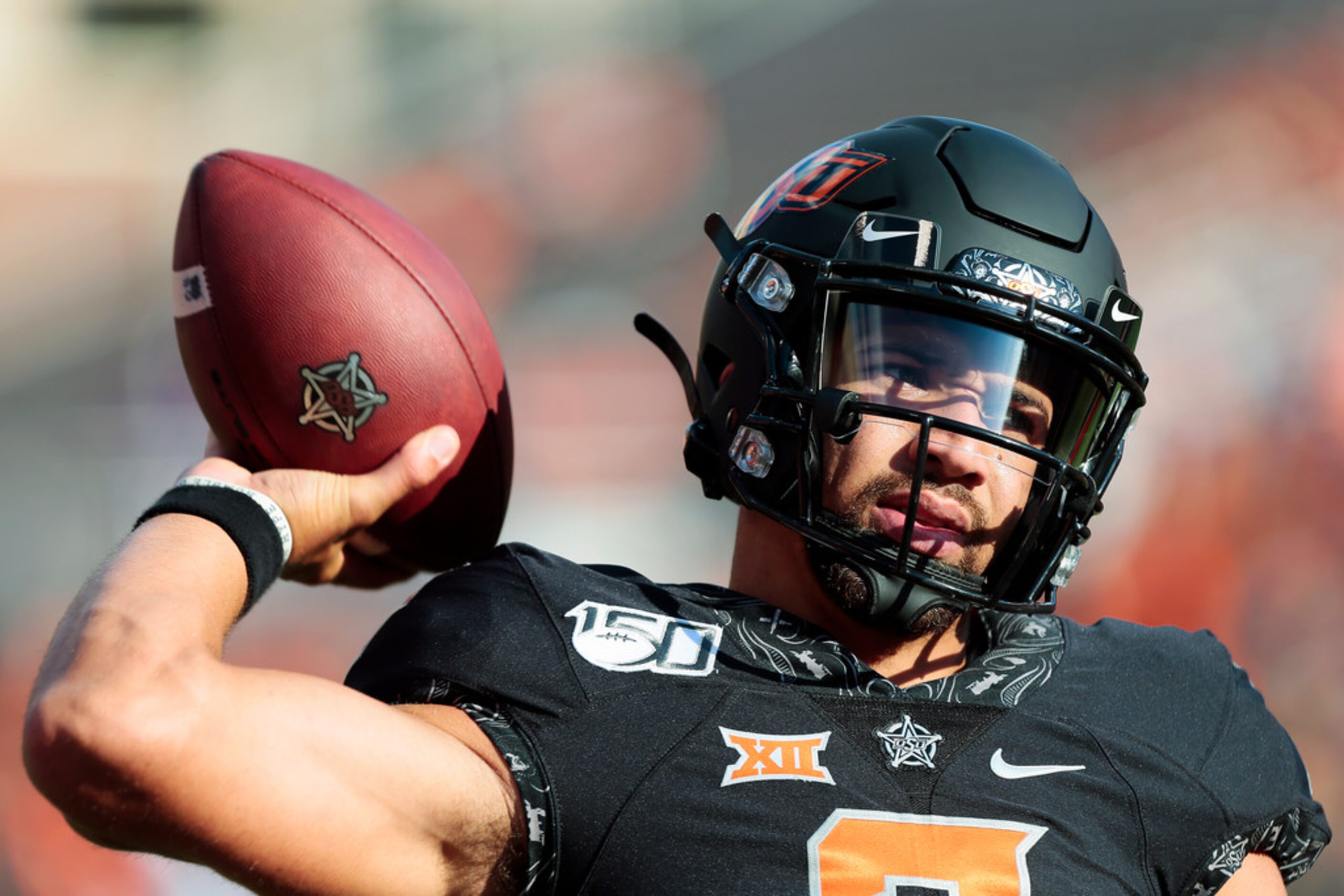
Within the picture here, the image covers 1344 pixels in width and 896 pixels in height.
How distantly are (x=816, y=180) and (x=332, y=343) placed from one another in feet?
2.24

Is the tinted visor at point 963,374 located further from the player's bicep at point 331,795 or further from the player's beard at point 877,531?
the player's bicep at point 331,795

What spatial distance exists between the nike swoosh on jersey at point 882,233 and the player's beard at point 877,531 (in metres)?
0.30

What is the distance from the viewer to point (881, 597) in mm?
1563

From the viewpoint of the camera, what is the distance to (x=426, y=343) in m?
1.62

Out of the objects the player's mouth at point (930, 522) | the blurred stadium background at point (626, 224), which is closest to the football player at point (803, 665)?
the player's mouth at point (930, 522)

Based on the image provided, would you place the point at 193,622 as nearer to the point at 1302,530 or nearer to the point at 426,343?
the point at 426,343

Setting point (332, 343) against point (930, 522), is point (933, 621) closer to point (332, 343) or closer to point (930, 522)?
point (930, 522)

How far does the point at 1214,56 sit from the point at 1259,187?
71cm

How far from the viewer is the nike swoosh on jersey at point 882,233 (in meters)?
1.66

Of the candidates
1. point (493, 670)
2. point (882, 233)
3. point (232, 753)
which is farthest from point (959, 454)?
point (232, 753)

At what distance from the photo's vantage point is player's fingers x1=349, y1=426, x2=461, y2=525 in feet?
4.99

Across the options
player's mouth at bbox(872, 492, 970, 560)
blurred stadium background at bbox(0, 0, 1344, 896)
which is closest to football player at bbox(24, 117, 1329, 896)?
player's mouth at bbox(872, 492, 970, 560)

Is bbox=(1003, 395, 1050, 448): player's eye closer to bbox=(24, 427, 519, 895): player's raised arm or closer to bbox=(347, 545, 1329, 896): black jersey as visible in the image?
bbox=(347, 545, 1329, 896): black jersey

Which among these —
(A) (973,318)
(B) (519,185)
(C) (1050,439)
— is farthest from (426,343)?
(B) (519,185)
